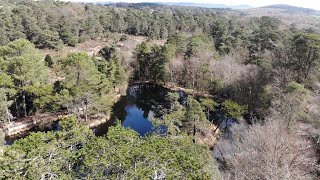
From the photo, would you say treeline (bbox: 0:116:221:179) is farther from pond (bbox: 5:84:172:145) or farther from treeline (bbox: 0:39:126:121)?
treeline (bbox: 0:39:126:121)

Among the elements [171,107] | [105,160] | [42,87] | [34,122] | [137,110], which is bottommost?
[137,110]

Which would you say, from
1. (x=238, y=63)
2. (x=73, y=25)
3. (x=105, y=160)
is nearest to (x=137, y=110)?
(x=238, y=63)

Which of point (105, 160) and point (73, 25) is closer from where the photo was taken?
point (105, 160)

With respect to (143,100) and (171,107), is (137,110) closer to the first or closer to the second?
(143,100)

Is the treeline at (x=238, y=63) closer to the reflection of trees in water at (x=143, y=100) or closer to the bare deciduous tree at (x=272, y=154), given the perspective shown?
the reflection of trees in water at (x=143, y=100)

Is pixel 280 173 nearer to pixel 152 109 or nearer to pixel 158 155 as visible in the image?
pixel 158 155

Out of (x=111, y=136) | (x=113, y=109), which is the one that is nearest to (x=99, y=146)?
(x=111, y=136)
